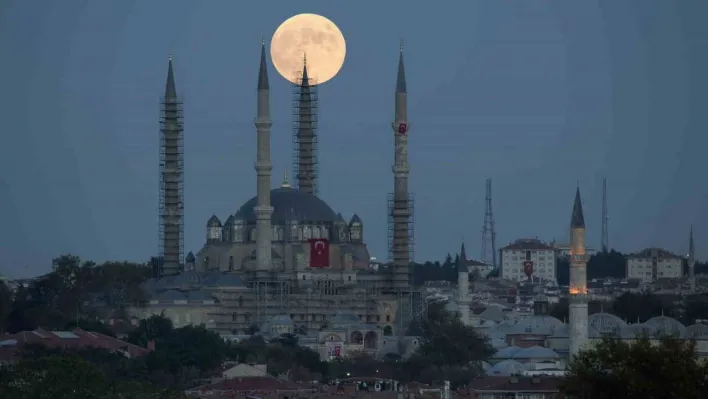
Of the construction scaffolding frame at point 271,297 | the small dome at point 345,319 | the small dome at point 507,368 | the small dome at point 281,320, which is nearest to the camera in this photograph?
the small dome at point 507,368

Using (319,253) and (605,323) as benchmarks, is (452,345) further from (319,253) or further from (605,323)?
(319,253)

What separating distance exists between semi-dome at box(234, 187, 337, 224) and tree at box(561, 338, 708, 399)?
244ft

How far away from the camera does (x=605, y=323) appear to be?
119m

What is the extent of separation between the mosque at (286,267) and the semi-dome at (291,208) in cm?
4

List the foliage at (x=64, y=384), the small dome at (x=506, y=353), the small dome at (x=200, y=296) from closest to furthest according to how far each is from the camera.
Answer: the foliage at (x=64, y=384) < the small dome at (x=506, y=353) < the small dome at (x=200, y=296)

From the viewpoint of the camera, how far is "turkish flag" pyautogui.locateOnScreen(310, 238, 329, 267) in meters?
132

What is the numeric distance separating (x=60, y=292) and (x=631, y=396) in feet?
241

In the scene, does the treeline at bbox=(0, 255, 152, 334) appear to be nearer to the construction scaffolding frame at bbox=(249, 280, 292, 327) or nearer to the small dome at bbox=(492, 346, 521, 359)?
the construction scaffolding frame at bbox=(249, 280, 292, 327)

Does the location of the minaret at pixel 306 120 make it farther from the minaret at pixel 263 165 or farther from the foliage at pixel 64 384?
the foliage at pixel 64 384

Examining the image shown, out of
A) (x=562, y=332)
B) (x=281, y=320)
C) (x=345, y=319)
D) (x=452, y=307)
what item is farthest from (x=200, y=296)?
(x=562, y=332)

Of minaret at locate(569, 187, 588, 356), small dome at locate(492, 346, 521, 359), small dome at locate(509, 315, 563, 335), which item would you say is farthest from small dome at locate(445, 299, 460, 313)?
minaret at locate(569, 187, 588, 356)

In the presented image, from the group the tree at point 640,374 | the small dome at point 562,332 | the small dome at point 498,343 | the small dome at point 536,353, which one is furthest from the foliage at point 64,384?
the small dome at point 498,343

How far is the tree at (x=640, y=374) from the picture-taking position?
180ft

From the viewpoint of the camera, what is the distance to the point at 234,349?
10731cm
